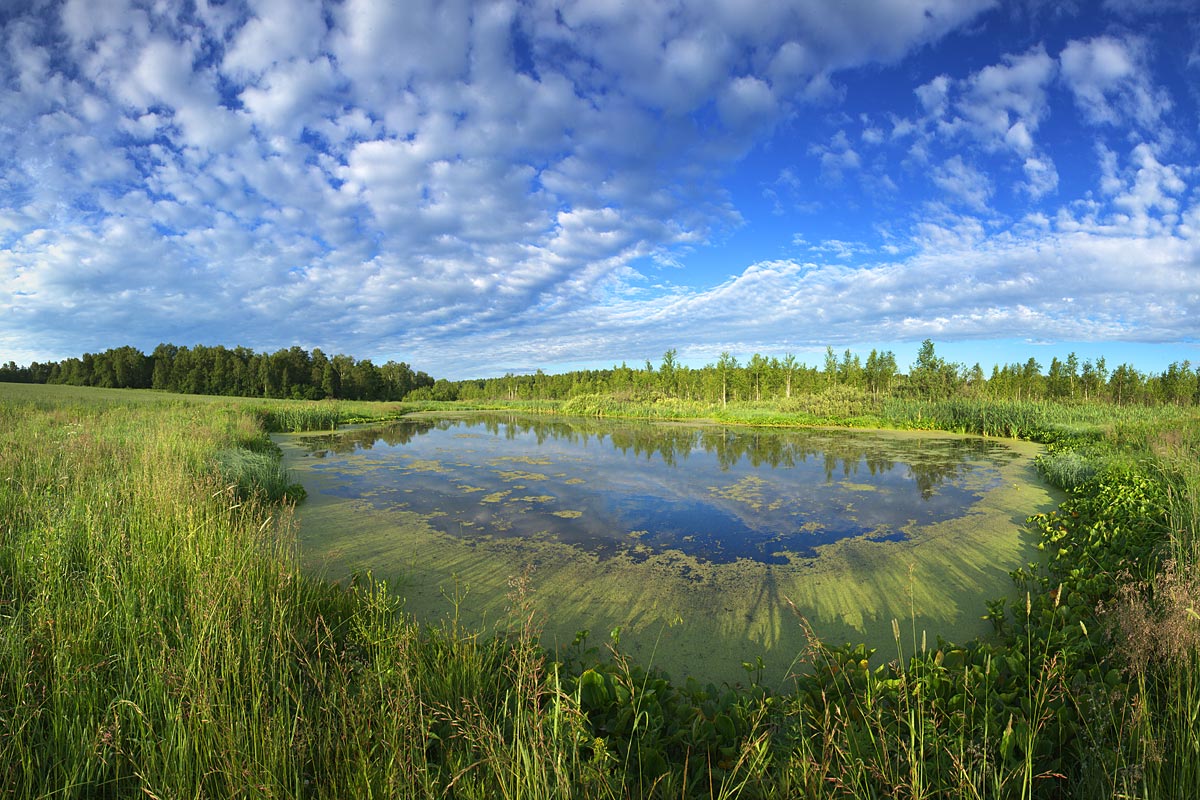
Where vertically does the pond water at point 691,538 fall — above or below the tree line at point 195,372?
below

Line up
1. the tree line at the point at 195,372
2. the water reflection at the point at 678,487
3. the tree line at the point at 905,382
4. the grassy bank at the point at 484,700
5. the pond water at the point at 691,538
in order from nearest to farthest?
the grassy bank at the point at 484,700 → the pond water at the point at 691,538 → the water reflection at the point at 678,487 → the tree line at the point at 905,382 → the tree line at the point at 195,372

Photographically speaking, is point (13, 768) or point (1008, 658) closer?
point (13, 768)

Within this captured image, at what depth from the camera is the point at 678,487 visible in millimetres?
9562

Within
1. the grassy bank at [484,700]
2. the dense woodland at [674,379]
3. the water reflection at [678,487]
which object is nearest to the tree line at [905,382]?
the dense woodland at [674,379]

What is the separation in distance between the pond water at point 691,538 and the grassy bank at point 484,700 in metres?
0.55

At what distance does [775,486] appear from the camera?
9484 mm

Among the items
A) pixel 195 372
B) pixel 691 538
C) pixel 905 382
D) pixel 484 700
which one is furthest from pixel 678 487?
pixel 195 372

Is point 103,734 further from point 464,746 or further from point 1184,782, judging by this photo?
point 1184,782

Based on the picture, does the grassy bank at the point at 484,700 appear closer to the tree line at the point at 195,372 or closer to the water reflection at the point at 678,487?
the water reflection at the point at 678,487

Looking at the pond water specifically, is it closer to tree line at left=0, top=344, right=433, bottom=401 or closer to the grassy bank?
the grassy bank

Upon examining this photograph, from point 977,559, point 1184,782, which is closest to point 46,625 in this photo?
point 1184,782

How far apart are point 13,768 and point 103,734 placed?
0.53 metres

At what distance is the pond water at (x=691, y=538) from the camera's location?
4.05m

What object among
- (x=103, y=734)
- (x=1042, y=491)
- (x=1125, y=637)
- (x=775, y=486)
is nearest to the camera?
(x=103, y=734)
